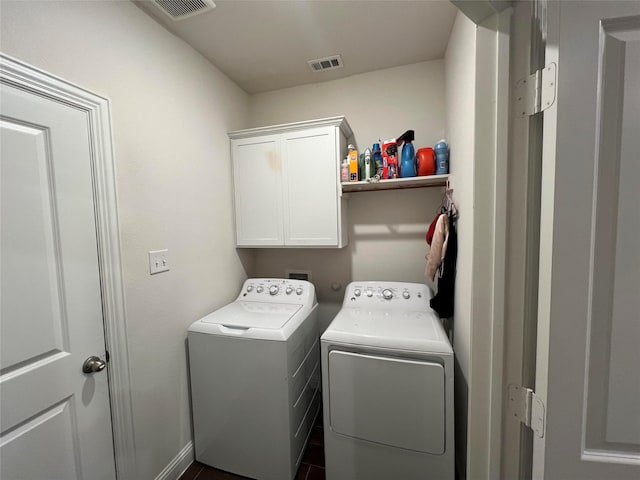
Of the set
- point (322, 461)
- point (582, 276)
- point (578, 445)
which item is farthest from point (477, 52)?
point (322, 461)

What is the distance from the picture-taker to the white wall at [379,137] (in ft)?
6.27

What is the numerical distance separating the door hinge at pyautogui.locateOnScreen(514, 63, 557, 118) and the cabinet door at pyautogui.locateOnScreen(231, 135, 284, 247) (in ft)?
5.01

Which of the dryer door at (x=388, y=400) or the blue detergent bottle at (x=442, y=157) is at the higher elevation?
the blue detergent bottle at (x=442, y=157)

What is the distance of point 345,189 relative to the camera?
1936mm

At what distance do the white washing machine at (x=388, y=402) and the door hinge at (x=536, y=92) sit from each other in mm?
1028

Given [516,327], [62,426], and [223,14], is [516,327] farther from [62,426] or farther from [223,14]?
[223,14]

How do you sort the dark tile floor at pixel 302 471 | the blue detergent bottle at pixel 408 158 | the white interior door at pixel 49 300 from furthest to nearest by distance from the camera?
the blue detergent bottle at pixel 408 158, the dark tile floor at pixel 302 471, the white interior door at pixel 49 300

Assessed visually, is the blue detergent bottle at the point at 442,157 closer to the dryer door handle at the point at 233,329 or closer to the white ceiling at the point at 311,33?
the white ceiling at the point at 311,33

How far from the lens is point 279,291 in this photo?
1.96 meters

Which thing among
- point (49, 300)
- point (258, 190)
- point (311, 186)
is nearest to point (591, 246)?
point (311, 186)

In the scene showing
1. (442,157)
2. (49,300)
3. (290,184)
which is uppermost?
(442,157)

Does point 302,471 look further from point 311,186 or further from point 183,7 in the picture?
point 183,7

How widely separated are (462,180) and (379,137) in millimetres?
968

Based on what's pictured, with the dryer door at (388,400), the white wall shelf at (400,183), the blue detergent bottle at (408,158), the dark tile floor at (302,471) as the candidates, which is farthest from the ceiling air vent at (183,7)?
the dark tile floor at (302,471)
